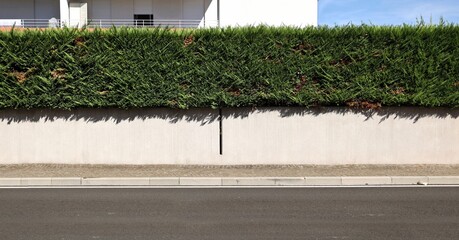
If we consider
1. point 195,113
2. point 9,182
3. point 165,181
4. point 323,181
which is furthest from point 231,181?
point 9,182

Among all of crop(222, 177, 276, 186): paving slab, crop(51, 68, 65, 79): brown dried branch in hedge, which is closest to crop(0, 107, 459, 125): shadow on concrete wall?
crop(51, 68, 65, 79): brown dried branch in hedge

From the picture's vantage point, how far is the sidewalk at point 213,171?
12413mm

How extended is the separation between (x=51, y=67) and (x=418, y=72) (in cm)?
983

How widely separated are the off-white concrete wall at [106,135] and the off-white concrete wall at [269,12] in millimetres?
11218

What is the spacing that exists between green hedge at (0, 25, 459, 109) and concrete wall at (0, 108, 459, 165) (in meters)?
0.40

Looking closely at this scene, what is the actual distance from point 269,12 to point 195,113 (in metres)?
12.2

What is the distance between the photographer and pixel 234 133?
1418 cm

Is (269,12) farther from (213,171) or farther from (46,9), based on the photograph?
(213,171)

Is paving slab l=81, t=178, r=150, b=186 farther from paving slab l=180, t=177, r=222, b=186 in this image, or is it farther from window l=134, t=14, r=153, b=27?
window l=134, t=14, r=153, b=27
